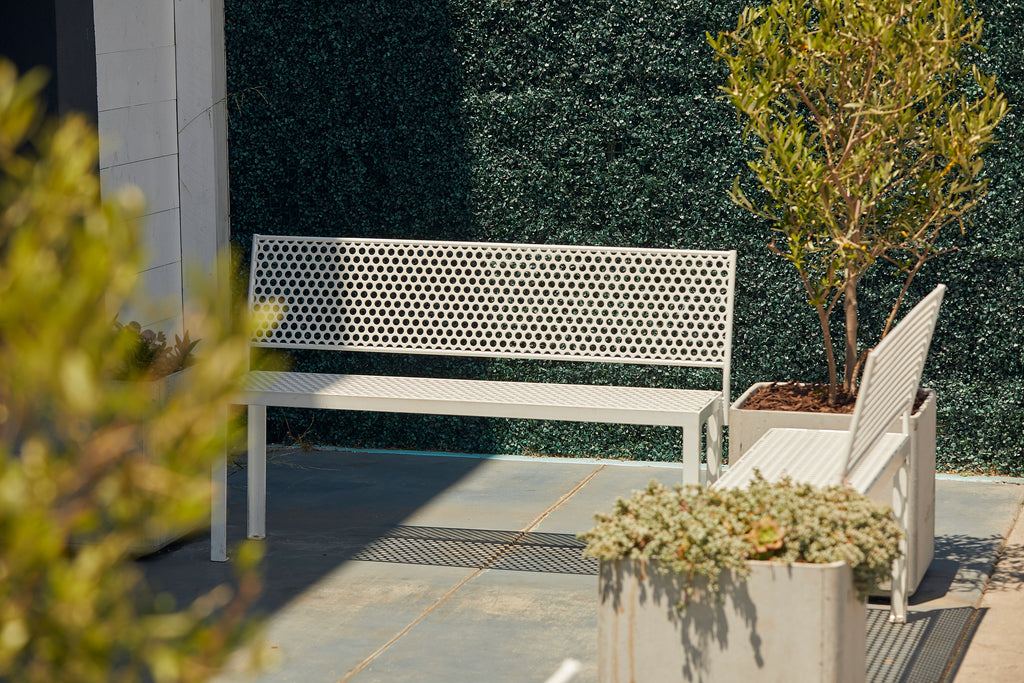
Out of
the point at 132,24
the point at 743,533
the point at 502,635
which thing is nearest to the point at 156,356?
the point at 132,24

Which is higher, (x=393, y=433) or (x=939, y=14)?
(x=939, y=14)

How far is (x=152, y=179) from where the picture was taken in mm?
6234

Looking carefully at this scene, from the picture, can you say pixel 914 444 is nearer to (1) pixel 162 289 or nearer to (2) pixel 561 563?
(2) pixel 561 563

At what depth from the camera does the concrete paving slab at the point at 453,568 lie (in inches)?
162

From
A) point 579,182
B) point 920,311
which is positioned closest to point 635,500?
point 920,311

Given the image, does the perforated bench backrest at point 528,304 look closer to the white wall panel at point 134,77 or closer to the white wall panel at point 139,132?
the white wall panel at point 139,132

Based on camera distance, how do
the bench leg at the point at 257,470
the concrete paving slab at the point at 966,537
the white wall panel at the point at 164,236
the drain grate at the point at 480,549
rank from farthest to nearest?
the white wall panel at the point at 164,236
the bench leg at the point at 257,470
the drain grate at the point at 480,549
the concrete paving slab at the point at 966,537

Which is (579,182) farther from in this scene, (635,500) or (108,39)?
(635,500)

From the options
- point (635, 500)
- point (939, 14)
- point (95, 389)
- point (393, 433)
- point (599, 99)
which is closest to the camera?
point (95, 389)

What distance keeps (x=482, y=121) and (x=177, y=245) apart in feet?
5.06

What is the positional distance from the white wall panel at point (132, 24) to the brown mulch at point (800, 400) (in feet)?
10.1

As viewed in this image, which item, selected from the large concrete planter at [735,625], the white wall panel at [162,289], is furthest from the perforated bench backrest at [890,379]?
the white wall panel at [162,289]

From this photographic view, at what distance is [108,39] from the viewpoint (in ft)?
19.1

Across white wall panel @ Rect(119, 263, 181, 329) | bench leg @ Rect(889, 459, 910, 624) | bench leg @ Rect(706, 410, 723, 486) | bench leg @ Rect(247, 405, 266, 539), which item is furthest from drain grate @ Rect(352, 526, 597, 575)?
white wall panel @ Rect(119, 263, 181, 329)
